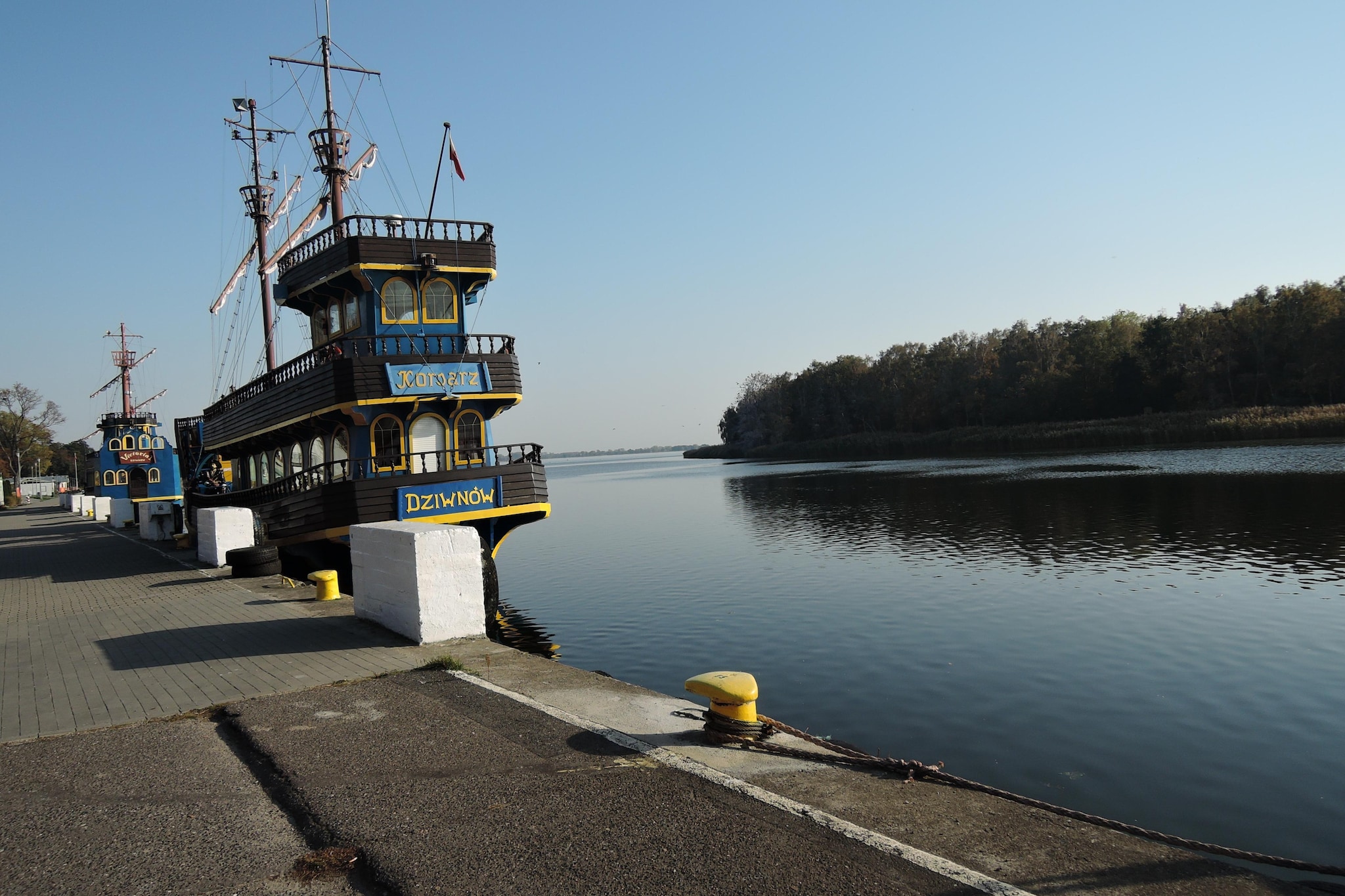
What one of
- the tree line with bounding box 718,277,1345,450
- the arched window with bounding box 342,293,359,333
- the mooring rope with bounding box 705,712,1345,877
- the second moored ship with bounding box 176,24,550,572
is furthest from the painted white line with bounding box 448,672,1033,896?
the tree line with bounding box 718,277,1345,450

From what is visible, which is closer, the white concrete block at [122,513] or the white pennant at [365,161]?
the white pennant at [365,161]

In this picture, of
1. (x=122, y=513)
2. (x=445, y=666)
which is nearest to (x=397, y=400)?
(x=445, y=666)

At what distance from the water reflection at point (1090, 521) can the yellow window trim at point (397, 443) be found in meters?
12.3

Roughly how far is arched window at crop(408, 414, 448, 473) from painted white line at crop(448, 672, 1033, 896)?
11.4 m

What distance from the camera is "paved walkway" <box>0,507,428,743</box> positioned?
24.7 feet

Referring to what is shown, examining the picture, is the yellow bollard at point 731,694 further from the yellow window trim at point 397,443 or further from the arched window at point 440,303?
the arched window at point 440,303

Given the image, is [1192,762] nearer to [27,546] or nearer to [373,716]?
[373,716]

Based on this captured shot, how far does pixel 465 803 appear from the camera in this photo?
4.98 m

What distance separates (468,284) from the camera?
1870 centimetres

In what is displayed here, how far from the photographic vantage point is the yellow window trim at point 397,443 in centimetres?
1716

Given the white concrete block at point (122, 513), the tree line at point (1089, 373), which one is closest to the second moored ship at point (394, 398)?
the white concrete block at point (122, 513)

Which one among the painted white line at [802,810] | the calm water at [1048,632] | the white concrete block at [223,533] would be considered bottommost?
the calm water at [1048,632]

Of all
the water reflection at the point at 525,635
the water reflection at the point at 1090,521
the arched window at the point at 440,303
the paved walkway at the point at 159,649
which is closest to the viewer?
the paved walkway at the point at 159,649

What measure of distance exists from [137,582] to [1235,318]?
7621cm
